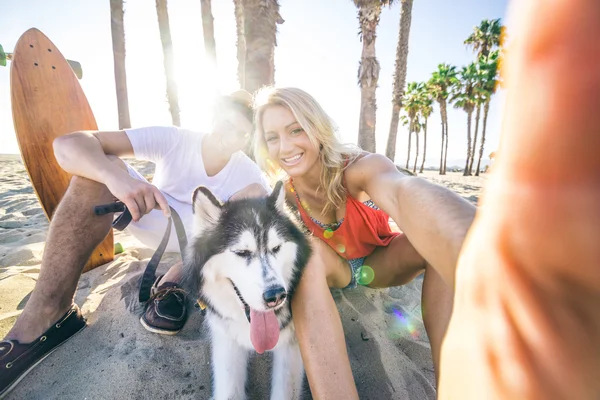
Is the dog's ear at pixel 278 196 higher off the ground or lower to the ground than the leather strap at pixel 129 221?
higher

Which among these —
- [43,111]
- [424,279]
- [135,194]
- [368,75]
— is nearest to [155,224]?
[135,194]

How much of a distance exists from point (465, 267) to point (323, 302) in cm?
105

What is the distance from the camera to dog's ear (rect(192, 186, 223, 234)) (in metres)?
1.82

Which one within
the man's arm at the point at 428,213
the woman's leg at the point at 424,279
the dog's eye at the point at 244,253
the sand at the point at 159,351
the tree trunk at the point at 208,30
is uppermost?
the tree trunk at the point at 208,30

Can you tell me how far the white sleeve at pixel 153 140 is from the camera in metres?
2.71

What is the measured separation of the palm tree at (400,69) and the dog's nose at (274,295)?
12499 mm

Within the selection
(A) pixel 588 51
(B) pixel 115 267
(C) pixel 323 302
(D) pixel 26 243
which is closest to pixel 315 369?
(C) pixel 323 302

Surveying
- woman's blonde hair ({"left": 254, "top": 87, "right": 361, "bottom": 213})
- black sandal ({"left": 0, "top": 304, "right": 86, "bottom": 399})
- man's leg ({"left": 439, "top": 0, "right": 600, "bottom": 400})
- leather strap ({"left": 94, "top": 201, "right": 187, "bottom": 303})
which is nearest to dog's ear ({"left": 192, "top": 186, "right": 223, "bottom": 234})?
leather strap ({"left": 94, "top": 201, "right": 187, "bottom": 303})

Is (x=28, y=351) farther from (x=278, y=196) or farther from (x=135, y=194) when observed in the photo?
(x=278, y=196)

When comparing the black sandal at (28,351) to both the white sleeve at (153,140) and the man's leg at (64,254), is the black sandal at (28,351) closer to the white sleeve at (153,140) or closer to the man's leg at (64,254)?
the man's leg at (64,254)

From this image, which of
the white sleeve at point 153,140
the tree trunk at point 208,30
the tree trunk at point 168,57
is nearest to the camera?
the white sleeve at point 153,140

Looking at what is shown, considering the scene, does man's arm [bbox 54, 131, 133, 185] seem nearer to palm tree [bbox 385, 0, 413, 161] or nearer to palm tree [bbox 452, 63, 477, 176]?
palm tree [bbox 385, 0, 413, 161]

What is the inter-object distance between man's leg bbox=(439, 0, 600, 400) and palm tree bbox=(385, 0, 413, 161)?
13.2 meters

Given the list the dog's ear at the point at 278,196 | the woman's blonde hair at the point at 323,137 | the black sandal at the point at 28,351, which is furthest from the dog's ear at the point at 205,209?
the black sandal at the point at 28,351
